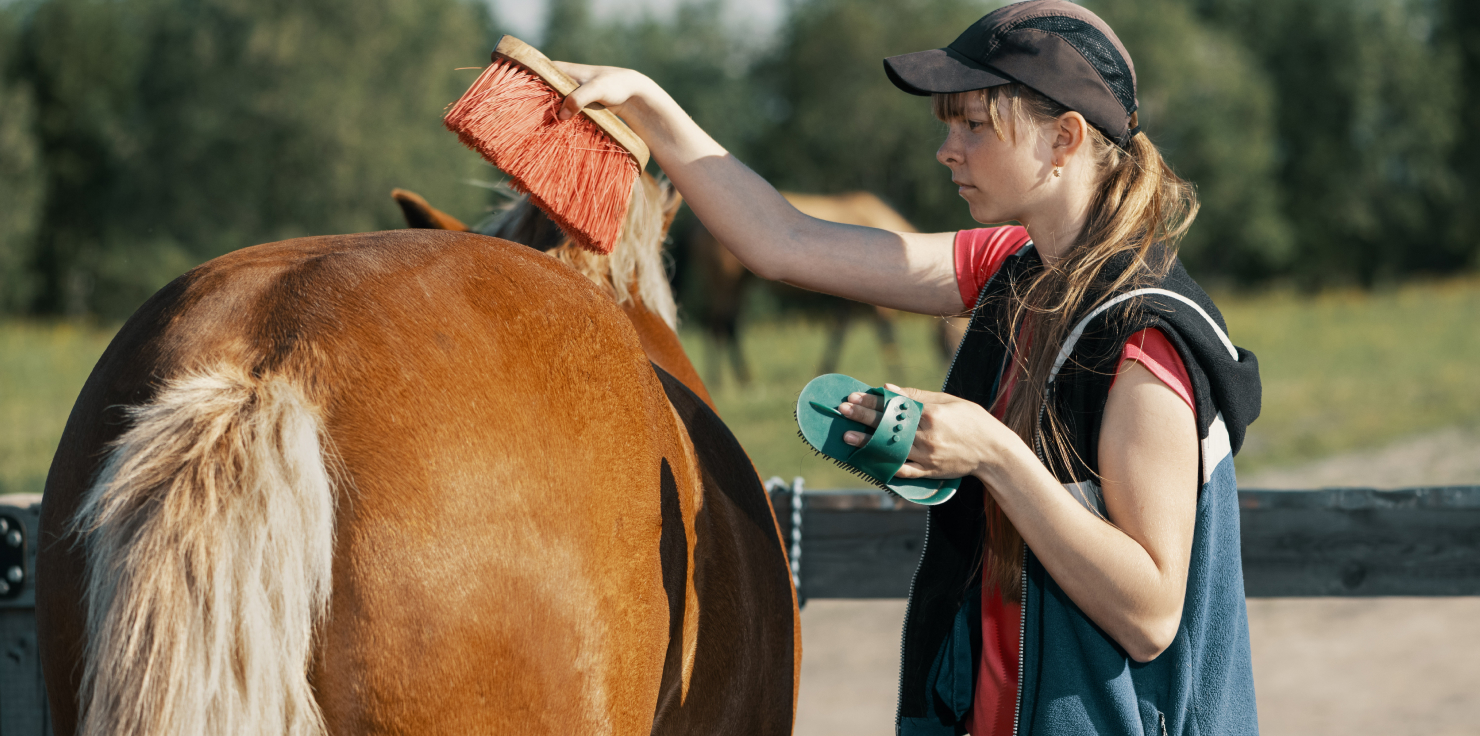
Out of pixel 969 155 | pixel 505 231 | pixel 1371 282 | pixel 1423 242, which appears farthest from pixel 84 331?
pixel 1423 242

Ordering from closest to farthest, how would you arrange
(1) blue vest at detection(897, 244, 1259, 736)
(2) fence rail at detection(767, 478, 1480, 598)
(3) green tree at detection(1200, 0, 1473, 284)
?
(1) blue vest at detection(897, 244, 1259, 736) → (2) fence rail at detection(767, 478, 1480, 598) → (3) green tree at detection(1200, 0, 1473, 284)

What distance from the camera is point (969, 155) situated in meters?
1.54

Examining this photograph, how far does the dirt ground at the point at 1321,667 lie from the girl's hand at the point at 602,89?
3.18 meters

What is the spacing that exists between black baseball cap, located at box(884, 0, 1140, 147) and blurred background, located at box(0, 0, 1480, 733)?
166 centimetres

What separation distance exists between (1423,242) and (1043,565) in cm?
4665

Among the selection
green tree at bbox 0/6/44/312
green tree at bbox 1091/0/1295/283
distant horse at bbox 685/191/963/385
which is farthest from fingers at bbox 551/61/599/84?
green tree at bbox 1091/0/1295/283

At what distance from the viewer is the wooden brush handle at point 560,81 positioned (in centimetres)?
168

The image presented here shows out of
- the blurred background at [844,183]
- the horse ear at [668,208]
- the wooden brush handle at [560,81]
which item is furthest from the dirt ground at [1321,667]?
the wooden brush handle at [560,81]

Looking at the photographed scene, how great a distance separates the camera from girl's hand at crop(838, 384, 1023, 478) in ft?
4.27

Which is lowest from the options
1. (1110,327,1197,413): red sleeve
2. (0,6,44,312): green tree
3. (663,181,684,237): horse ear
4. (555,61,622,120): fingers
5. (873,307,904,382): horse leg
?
(1110,327,1197,413): red sleeve

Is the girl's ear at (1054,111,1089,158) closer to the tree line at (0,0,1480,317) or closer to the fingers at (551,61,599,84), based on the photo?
the fingers at (551,61,599,84)

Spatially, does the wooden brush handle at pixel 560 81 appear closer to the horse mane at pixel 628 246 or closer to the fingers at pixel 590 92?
the fingers at pixel 590 92

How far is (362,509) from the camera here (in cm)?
112

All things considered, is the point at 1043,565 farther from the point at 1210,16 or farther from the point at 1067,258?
the point at 1210,16
